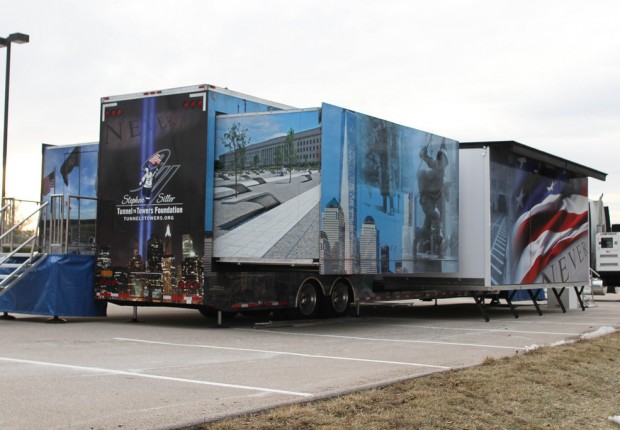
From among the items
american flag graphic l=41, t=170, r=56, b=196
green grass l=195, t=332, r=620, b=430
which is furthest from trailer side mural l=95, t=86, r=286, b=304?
green grass l=195, t=332, r=620, b=430

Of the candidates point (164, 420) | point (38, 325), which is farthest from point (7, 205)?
point (164, 420)

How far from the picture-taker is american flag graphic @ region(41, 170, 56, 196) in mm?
19031

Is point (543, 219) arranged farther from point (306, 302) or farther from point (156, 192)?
point (156, 192)

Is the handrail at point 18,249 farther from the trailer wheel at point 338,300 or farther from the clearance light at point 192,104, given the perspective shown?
the trailer wheel at point 338,300

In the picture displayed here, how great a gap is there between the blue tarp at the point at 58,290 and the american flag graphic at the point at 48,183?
4021mm

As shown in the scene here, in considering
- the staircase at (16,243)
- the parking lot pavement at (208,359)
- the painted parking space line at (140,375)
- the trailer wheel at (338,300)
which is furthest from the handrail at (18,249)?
the painted parking space line at (140,375)

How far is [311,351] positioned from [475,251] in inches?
296

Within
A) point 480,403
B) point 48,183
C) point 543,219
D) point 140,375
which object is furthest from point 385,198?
point 48,183

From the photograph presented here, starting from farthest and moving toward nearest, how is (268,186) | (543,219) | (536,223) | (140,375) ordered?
1. (543,219)
2. (536,223)
3. (268,186)
4. (140,375)

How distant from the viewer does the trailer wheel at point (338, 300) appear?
54.0 feet

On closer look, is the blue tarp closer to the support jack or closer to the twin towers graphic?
the support jack

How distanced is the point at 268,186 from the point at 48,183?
751cm

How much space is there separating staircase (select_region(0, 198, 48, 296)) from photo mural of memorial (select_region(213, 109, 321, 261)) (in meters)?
3.94

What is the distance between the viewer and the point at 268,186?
561 inches
